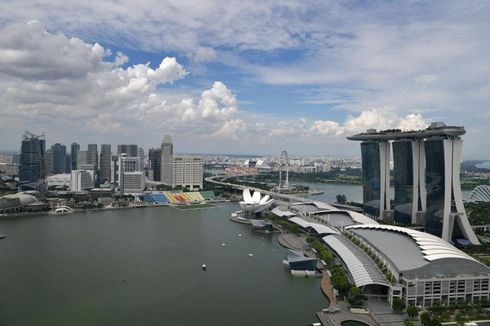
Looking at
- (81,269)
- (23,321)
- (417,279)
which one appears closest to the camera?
(23,321)

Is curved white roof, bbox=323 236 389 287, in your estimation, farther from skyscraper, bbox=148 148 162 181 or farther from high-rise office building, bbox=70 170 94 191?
skyscraper, bbox=148 148 162 181

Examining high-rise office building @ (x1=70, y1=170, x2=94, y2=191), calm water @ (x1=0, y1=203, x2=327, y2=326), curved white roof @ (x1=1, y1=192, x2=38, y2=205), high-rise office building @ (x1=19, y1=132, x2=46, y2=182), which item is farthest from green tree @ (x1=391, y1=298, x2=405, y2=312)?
high-rise office building @ (x1=70, y1=170, x2=94, y2=191)

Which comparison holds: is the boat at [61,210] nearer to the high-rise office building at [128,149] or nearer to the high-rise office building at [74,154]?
the high-rise office building at [74,154]

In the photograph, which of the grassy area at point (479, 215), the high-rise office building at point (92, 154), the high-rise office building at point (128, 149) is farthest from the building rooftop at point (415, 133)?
the high-rise office building at point (128, 149)

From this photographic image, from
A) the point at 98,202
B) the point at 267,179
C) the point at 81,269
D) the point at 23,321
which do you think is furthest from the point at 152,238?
the point at 267,179

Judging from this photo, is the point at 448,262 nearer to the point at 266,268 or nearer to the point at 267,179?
the point at 266,268
